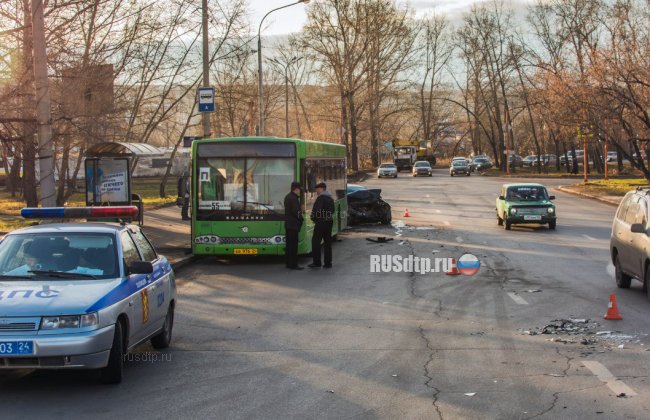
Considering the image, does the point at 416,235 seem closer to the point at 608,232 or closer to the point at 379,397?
the point at 608,232

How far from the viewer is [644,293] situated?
14172 millimetres

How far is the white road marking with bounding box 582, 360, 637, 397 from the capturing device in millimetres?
7582

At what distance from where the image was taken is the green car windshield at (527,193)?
92.8ft

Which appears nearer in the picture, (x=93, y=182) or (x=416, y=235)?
(x=93, y=182)

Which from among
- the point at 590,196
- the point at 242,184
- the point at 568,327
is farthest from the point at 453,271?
the point at 590,196

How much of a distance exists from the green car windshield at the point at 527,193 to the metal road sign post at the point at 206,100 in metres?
10.6

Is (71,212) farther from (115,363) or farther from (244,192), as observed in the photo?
(244,192)

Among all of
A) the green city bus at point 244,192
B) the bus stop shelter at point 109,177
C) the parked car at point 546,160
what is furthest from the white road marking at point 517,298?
the parked car at point 546,160

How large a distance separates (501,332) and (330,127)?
9630cm

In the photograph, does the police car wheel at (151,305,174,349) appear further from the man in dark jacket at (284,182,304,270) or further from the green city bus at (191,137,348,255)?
the green city bus at (191,137,348,255)

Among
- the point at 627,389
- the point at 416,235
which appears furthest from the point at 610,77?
the point at 627,389

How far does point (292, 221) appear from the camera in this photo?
18.3 metres

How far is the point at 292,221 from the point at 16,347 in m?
11.3

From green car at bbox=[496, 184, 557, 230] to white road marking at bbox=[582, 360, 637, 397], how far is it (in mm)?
18848
